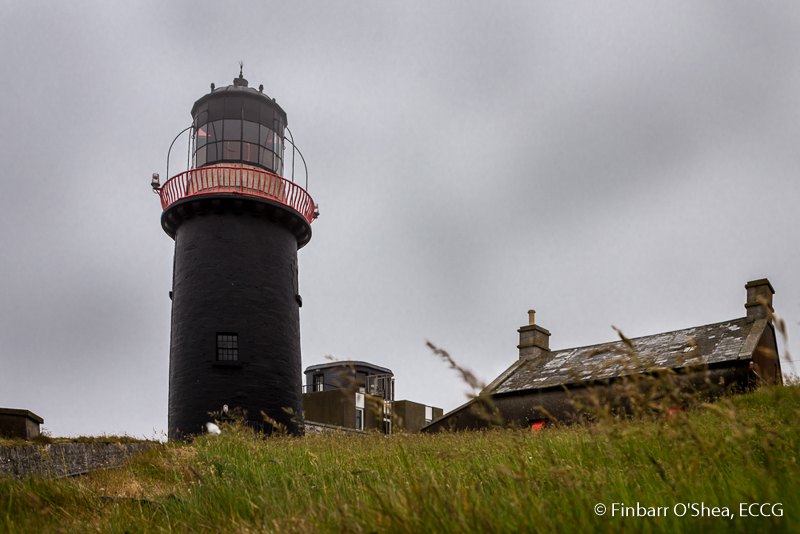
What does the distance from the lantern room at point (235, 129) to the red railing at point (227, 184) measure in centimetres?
82

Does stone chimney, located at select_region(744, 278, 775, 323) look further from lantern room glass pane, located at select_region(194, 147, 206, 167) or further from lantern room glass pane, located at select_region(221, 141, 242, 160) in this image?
lantern room glass pane, located at select_region(194, 147, 206, 167)

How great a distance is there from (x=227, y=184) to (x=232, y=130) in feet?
7.23

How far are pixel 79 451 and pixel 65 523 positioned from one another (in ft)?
19.1

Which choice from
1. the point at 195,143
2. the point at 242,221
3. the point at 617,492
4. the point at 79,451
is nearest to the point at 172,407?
the point at 242,221

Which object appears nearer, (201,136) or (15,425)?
(15,425)

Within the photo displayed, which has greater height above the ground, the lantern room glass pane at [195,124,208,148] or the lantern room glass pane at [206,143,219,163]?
the lantern room glass pane at [195,124,208,148]

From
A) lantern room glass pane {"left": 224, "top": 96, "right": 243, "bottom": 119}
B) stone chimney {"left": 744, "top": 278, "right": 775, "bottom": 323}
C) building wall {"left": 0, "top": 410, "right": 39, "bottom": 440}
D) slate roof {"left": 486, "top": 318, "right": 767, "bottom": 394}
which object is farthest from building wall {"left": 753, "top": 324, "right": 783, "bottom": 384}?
building wall {"left": 0, "top": 410, "right": 39, "bottom": 440}

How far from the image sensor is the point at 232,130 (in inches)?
701

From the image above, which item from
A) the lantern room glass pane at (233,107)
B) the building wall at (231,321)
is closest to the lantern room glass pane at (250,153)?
the lantern room glass pane at (233,107)

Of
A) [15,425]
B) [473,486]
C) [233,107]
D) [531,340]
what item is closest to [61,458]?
[15,425]

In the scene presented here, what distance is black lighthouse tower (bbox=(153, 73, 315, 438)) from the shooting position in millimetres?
15695

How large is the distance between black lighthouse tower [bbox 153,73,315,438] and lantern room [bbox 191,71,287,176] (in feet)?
0.11

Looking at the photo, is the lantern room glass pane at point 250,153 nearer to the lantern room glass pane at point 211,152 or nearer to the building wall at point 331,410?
the lantern room glass pane at point 211,152

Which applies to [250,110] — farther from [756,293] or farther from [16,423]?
[756,293]
